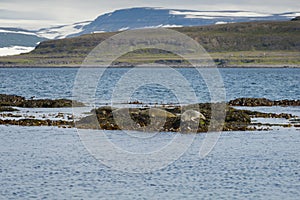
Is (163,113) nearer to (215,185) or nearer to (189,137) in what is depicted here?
(189,137)

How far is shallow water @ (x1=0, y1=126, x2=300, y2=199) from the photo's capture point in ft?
68.4

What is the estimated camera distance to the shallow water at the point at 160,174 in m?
20.9

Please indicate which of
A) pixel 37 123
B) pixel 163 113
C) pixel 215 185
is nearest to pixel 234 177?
pixel 215 185

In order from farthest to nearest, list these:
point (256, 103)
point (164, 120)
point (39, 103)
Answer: point (256, 103), point (39, 103), point (164, 120)

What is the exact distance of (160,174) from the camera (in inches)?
929

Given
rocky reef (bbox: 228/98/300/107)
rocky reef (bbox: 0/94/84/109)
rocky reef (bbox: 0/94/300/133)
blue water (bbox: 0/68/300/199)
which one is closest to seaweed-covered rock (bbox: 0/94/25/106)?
rocky reef (bbox: 0/94/84/109)

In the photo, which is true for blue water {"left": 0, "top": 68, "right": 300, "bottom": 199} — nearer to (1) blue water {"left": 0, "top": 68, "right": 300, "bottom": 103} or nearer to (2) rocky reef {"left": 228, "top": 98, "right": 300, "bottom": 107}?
(2) rocky reef {"left": 228, "top": 98, "right": 300, "bottom": 107}

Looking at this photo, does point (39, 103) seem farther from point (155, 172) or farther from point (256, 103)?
point (155, 172)

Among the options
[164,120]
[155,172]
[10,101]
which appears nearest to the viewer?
[155,172]

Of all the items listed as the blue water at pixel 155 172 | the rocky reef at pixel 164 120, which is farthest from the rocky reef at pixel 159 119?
the blue water at pixel 155 172

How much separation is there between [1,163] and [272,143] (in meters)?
12.3

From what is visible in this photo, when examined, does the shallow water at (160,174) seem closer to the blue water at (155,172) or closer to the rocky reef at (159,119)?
the blue water at (155,172)

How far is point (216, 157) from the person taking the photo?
88.8 ft

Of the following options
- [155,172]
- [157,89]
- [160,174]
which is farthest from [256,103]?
[157,89]
